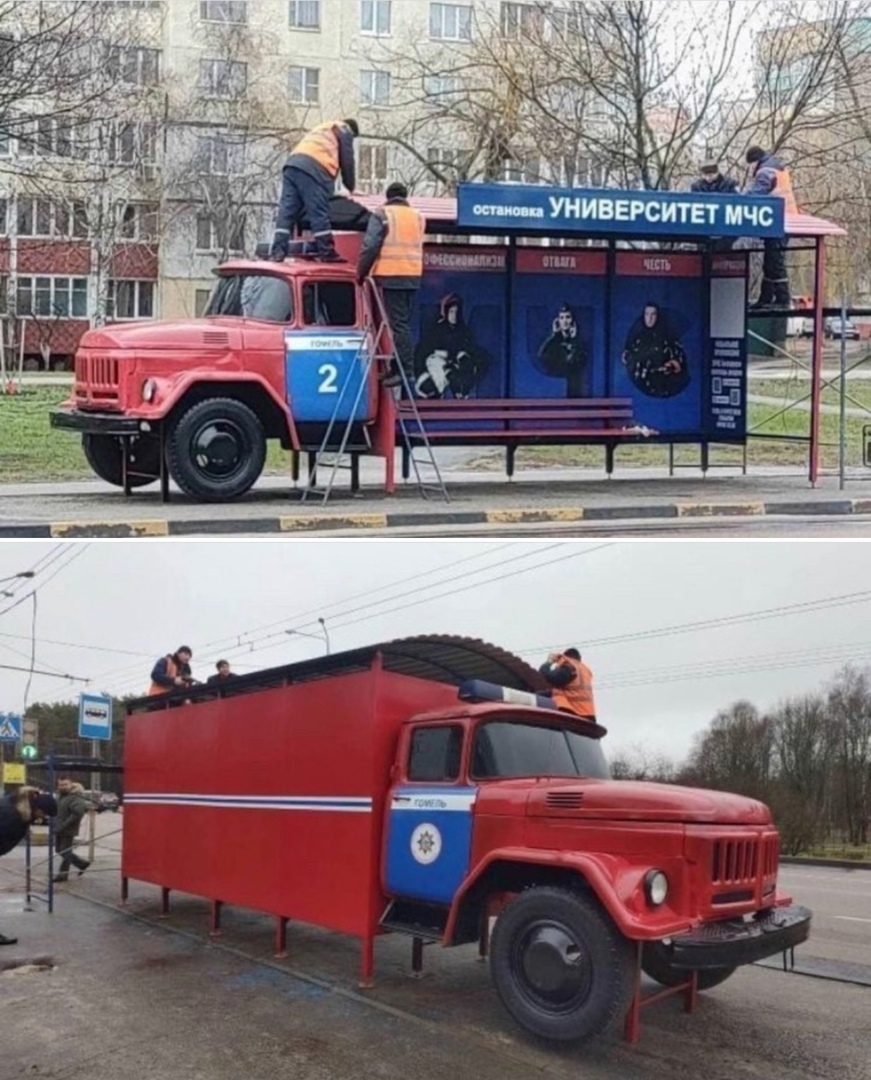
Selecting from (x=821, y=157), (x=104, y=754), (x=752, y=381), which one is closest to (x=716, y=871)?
(x=104, y=754)

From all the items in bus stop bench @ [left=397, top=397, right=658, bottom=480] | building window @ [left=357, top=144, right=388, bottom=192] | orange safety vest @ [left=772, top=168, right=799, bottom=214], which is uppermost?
building window @ [left=357, top=144, right=388, bottom=192]

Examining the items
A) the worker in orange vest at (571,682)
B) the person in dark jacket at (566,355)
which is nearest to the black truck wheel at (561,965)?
the worker in orange vest at (571,682)

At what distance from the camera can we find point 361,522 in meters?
14.4

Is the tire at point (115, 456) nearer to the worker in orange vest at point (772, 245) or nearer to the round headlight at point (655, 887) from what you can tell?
the worker in orange vest at point (772, 245)

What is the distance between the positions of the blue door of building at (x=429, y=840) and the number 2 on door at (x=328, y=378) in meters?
6.93

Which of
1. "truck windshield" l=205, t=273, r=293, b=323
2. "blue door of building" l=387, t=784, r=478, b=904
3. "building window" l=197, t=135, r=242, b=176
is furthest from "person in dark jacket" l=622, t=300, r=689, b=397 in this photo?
"building window" l=197, t=135, r=242, b=176

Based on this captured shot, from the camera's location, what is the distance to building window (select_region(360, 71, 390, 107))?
142ft

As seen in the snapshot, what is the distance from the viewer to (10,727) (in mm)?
17625

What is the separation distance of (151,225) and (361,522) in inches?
1587

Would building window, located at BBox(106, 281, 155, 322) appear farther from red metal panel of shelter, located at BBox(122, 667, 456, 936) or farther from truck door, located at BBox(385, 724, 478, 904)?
truck door, located at BBox(385, 724, 478, 904)

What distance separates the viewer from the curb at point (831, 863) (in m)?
22.4

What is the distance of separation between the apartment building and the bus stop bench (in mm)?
19091

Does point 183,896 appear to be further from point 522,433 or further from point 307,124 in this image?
point 307,124

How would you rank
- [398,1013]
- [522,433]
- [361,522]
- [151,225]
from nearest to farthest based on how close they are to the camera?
1. [398,1013]
2. [361,522]
3. [522,433]
4. [151,225]
